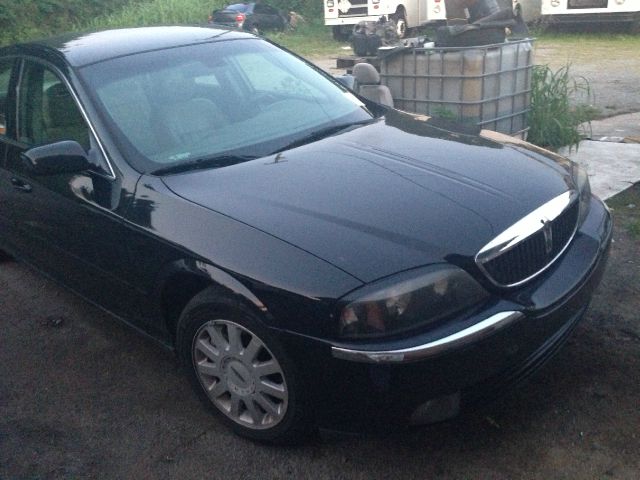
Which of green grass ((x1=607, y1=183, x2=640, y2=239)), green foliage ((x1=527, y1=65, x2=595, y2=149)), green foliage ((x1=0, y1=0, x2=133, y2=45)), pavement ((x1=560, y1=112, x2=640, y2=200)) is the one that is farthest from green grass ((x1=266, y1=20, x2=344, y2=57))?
green grass ((x1=607, y1=183, x2=640, y2=239))

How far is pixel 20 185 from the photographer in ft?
12.7

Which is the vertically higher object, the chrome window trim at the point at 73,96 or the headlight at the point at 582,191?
the chrome window trim at the point at 73,96

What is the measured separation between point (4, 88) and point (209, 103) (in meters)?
1.42

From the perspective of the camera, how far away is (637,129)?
7.43 meters

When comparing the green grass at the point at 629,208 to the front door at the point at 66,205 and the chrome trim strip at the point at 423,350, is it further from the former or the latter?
the front door at the point at 66,205

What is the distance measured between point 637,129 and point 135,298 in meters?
6.08

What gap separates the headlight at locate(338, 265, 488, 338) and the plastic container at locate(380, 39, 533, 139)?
10.9 feet

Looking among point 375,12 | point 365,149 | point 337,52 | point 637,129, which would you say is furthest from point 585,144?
point 375,12

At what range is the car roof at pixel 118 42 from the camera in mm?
3637

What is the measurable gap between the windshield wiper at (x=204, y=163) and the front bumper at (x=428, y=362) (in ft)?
3.28

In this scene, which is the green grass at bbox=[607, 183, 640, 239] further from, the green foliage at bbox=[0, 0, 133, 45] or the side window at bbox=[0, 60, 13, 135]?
the green foliage at bbox=[0, 0, 133, 45]

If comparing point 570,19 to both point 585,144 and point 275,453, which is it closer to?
point 585,144

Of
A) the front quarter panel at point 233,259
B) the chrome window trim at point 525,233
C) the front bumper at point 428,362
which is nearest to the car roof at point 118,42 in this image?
the front quarter panel at point 233,259

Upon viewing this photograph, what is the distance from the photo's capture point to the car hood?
2.53 m
